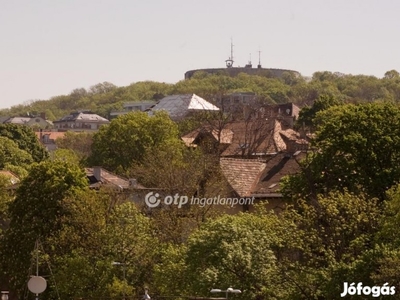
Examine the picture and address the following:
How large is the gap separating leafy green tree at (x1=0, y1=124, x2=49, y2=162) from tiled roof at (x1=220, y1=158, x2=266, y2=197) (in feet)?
144

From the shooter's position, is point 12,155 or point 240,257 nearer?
point 240,257

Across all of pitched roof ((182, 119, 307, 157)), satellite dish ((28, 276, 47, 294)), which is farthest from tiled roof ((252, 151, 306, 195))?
satellite dish ((28, 276, 47, 294))

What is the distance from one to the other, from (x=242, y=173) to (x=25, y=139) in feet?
157

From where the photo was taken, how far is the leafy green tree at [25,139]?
10175 cm

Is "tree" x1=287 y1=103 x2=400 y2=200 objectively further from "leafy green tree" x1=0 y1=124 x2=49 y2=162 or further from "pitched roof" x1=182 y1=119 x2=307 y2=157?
"leafy green tree" x1=0 y1=124 x2=49 y2=162

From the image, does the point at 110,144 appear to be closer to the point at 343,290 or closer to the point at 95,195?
the point at 95,195

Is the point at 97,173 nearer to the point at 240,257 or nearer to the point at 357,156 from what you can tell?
the point at 357,156

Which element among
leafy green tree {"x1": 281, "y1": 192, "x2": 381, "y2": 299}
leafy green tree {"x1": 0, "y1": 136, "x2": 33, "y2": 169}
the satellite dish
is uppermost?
leafy green tree {"x1": 0, "y1": 136, "x2": 33, "y2": 169}

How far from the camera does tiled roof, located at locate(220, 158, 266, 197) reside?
57375 mm

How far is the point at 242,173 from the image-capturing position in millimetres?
58750

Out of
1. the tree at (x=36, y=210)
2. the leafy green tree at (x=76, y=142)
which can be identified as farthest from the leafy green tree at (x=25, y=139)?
the tree at (x=36, y=210)

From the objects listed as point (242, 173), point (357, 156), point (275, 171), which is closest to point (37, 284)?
point (357, 156)

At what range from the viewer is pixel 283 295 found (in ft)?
120

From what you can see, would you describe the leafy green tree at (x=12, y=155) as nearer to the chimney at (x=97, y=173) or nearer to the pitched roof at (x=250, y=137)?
the pitched roof at (x=250, y=137)
